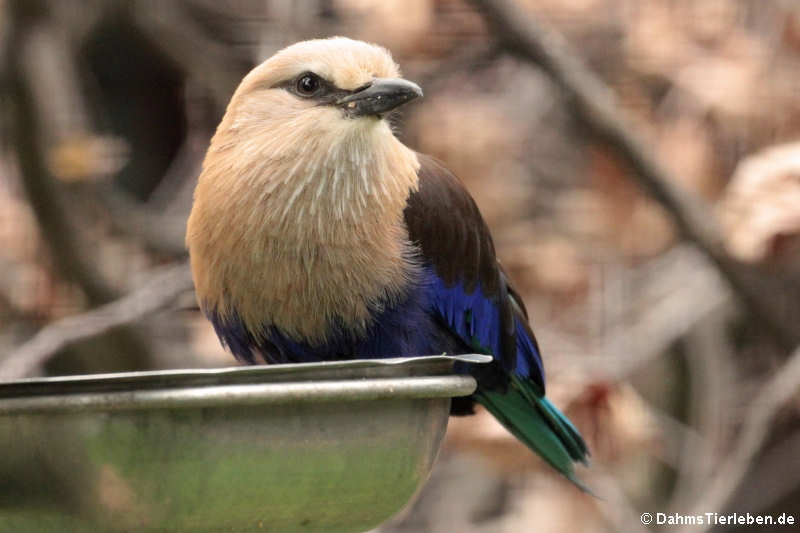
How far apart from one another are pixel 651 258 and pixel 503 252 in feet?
2.97

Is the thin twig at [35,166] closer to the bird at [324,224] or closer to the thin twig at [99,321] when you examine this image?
the thin twig at [99,321]

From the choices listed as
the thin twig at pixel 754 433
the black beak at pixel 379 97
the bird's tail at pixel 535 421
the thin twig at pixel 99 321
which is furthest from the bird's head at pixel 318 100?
the thin twig at pixel 754 433

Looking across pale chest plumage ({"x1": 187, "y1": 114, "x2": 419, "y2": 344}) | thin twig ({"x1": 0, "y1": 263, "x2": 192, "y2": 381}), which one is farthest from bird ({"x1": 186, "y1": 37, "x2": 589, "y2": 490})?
thin twig ({"x1": 0, "y1": 263, "x2": 192, "y2": 381})

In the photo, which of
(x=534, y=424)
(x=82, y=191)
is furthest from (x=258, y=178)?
(x=82, y=191)

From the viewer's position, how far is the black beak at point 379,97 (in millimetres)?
2496

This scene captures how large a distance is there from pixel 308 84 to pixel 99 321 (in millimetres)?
1414

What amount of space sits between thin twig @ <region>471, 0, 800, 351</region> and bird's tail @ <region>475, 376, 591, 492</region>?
4.43 ft

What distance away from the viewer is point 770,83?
4.81 meters

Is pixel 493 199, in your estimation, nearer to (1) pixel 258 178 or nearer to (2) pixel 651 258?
(2) pixel 651 258

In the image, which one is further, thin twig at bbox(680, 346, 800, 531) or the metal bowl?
thin twig at bbox(680, 346, 800, 531)

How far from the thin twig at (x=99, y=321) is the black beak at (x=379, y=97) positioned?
4.47 ft

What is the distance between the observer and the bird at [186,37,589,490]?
255cm

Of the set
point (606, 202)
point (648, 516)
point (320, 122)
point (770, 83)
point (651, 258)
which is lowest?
point (648, 516)

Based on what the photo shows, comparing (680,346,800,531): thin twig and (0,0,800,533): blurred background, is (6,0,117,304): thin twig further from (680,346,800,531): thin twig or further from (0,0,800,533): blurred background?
(680,346,800,531): thin twig
